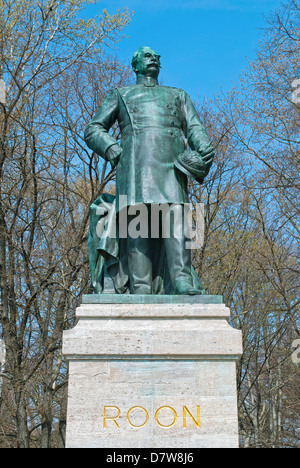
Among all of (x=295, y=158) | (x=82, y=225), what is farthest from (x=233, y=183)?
(x=82, y=225)

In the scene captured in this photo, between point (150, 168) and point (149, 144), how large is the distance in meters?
0.25

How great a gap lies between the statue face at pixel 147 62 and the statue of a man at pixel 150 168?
0.18 meters

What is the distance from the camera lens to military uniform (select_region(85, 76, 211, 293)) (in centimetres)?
634

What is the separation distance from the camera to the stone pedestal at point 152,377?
17.3ft

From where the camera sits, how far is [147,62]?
695cm

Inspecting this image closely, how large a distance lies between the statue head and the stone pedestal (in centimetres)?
263

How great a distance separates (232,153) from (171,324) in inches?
588

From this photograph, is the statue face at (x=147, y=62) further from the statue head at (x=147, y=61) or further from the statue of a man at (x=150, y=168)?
the statue of a man at (x=150, y=168)
